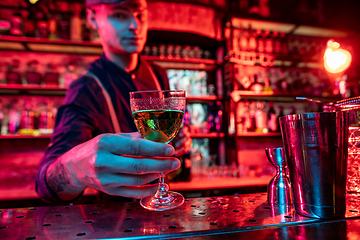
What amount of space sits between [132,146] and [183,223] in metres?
0.18

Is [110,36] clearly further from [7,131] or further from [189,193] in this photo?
[7,131]

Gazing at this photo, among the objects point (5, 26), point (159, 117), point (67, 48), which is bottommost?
point (159, 117)

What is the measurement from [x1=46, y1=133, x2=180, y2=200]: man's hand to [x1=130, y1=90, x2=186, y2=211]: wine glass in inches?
1.2

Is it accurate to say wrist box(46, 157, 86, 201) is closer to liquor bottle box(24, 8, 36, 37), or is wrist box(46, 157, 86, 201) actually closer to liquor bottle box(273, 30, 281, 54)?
liquor bottle box(24, 8, 36, 37)

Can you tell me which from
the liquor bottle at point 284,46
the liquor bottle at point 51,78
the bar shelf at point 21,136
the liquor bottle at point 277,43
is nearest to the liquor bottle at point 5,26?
the liquor bottle at point 51,78

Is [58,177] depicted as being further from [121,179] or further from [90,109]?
[90,109]

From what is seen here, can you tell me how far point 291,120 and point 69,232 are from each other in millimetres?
479

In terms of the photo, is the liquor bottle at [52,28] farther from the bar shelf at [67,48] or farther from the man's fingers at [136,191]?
the man's fingers at [136,191]

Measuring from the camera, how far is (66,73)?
267 centimetres

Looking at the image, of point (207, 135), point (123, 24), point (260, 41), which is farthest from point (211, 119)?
point (123, 24)

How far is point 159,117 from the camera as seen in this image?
546 mm

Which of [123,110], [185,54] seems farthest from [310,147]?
[185,54]

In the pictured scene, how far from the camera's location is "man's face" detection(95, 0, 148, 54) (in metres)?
1.15

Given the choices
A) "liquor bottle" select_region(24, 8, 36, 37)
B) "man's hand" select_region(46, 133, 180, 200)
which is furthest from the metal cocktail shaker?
"liquor bottle" select_region(24, 8, 36, 37)
